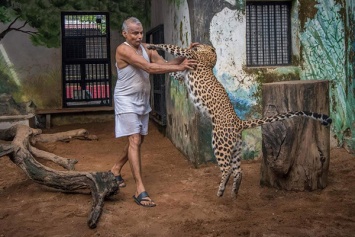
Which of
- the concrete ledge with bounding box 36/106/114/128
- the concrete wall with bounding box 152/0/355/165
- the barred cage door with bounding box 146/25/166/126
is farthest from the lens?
the concrete ledge with bounding box 36/106/114/128

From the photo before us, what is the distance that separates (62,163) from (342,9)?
14.4 feet

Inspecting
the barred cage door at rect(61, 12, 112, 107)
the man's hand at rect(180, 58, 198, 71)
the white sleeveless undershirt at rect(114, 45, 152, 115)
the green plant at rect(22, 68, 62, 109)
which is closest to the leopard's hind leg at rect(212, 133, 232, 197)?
the man's hand at rect(180, 58, 198, 71)

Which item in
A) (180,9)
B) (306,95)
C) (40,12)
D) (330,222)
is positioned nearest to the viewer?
(330,222)

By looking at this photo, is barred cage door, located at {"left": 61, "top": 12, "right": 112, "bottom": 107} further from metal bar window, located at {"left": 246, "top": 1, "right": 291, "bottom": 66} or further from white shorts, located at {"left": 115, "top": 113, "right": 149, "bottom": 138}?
white shorts, located at {"left": 115, "top": 113, "right": 149, "bottom": 138}

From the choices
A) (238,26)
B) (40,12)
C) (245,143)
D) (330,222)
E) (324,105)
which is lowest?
(330,222)

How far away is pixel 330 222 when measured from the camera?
11.8 ft

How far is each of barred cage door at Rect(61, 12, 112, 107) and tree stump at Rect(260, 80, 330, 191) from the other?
6037 mm

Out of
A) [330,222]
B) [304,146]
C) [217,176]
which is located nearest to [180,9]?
[217,176]

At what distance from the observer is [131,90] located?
4.34 m

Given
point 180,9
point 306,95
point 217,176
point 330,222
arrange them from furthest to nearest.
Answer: point 180,9
point 217,176
point 306,95
point 330,222

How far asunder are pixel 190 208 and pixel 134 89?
4.33ft

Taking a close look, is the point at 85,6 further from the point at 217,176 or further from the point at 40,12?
the point at 217,176

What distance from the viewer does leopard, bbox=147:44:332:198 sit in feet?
14.0

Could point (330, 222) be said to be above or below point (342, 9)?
below
